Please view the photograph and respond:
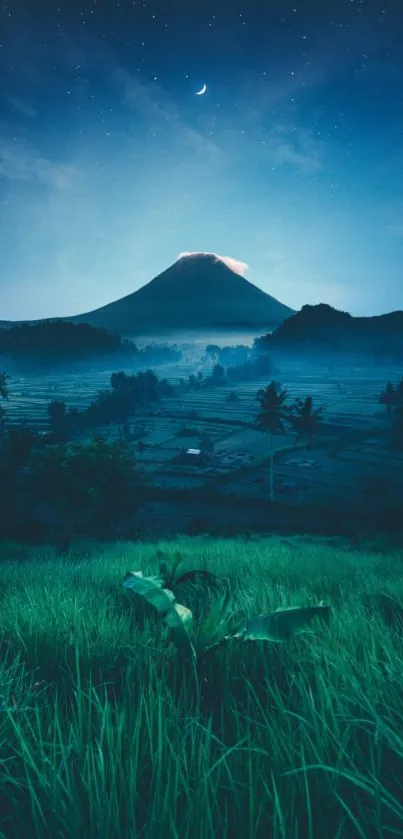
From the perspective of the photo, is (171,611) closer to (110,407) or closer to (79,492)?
(79,492)

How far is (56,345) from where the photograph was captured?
86.2m

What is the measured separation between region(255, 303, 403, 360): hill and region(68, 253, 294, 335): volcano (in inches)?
477

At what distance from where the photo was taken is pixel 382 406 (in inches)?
2958

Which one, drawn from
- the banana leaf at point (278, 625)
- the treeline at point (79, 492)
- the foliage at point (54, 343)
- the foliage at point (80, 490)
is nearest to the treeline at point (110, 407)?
the foliage at point (54, 343)

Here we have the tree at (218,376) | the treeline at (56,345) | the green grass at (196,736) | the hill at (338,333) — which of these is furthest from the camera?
the hill at (338,333)

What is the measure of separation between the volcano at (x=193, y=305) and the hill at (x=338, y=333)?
39.8 feet

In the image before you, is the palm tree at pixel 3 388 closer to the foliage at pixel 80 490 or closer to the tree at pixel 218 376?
the foliage at pixel 80 490

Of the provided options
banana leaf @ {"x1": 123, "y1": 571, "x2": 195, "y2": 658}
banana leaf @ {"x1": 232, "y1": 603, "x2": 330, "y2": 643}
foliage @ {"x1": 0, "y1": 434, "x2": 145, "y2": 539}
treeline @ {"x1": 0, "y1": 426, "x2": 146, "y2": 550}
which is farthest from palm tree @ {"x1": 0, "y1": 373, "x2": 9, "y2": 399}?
banana leaf @ {"x1": 232, "y1": 603, "x2": 330, "y2": 643}

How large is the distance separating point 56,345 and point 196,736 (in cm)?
9278

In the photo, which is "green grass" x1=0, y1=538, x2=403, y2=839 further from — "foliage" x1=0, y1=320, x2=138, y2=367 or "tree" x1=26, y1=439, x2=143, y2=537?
"foliage" x1=0, y1=320, x2=138, y2=367

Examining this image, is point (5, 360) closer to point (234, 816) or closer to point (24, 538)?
point (24, 538)

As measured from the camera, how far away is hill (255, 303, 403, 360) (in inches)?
4183

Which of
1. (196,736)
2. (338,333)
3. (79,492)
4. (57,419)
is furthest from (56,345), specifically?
(196,736)

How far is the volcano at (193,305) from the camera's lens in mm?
124000
